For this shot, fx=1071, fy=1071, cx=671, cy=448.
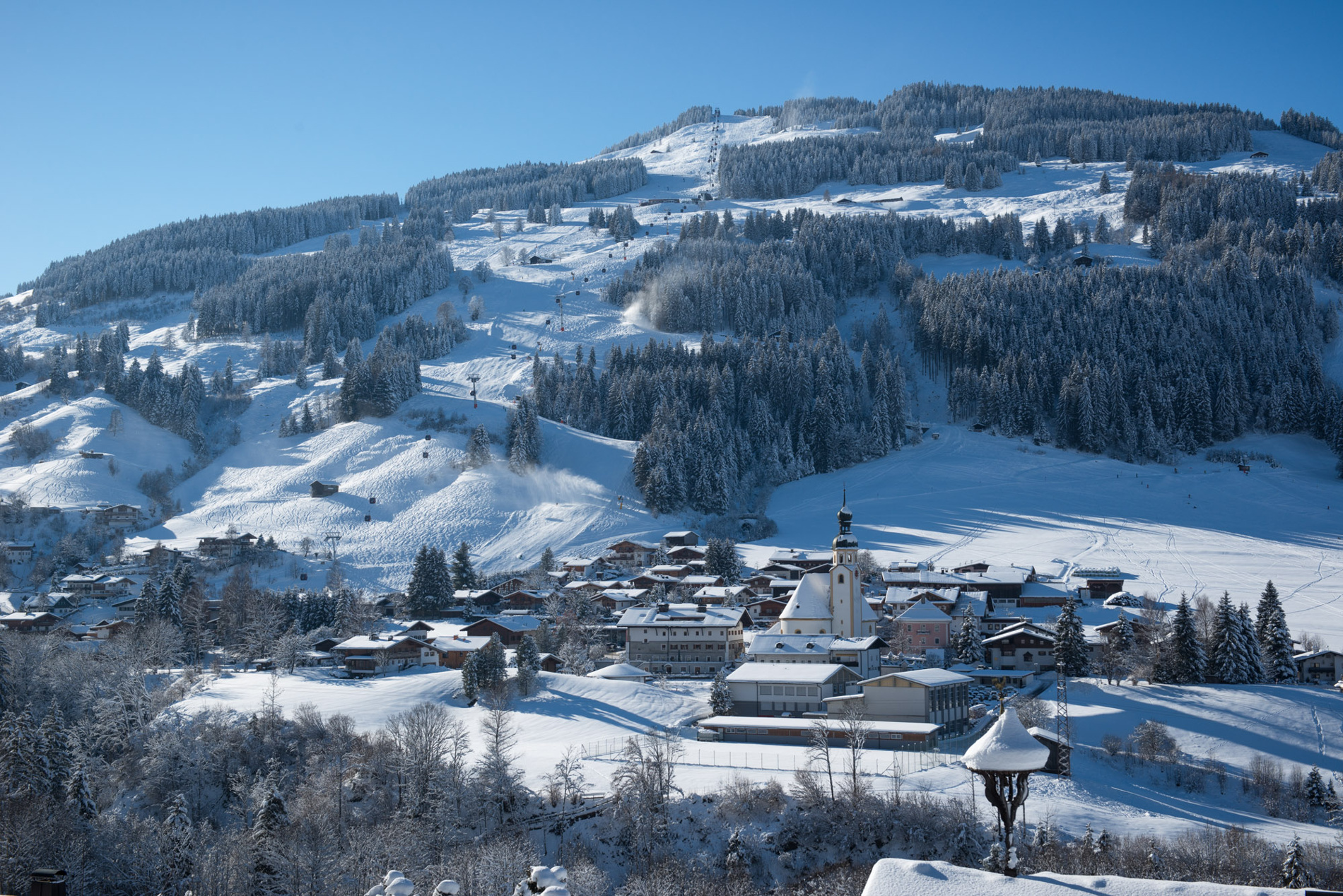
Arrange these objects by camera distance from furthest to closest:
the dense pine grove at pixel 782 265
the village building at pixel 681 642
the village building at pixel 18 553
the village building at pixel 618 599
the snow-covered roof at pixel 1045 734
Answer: the dense pine grove at pixel 782 265, the village building at pixel 18 553, the village building at pixel 618 599, the village building at pixel 681 642, the snow-covered roof at pixel 1045 734

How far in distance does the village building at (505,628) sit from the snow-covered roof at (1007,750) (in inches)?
2102

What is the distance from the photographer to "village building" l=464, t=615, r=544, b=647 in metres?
66.0

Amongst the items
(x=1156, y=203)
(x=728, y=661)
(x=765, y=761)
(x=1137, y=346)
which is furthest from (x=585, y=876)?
(x=1156, y=203)

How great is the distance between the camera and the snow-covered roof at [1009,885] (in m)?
11.7

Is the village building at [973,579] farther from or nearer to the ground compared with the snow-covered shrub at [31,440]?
nearer to the ground

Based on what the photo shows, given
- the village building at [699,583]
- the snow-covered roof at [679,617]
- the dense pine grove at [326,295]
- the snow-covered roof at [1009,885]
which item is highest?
the dense pine grove at [326,295]

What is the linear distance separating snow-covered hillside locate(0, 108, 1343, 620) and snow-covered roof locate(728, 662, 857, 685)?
28091 millimetres

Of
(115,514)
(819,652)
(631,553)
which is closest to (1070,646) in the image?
(819,652)

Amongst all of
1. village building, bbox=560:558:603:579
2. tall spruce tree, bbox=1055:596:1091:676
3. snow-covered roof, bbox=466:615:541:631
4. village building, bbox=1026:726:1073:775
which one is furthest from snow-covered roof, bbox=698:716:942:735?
village building, bbox=560:558:603:579

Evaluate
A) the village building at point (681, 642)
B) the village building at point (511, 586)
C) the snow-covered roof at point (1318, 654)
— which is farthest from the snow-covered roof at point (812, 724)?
the village building at point (511, 586)

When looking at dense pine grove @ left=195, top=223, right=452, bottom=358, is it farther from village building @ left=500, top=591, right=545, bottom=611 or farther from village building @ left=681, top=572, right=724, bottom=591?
village building @ left=681, top=572, right=724, bottom=591

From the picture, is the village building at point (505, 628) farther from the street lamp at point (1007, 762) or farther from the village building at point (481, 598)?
the street lamp at point (1007, 762)

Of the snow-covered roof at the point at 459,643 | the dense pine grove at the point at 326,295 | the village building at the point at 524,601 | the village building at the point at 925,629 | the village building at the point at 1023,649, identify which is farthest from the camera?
the dense pine grove at the point at 326,295

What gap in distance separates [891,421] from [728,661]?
53480 mm
